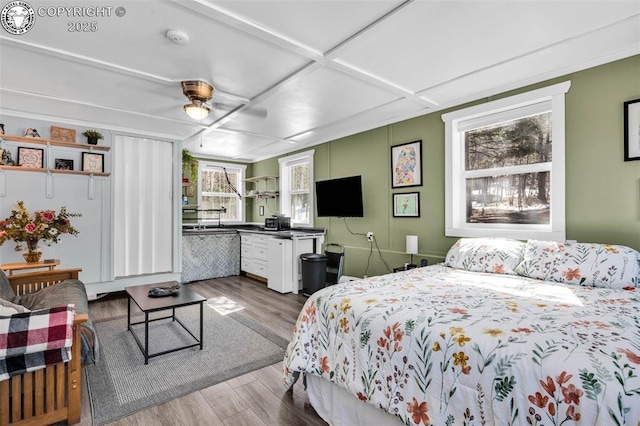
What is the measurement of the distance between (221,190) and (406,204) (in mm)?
4371

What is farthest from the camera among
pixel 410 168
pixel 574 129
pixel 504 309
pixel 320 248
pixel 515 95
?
pixel 320 248

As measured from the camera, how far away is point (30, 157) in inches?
153

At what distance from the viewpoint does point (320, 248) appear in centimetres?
529

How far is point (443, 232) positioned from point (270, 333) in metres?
2.25

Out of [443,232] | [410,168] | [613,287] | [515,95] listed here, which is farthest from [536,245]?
[410,168]

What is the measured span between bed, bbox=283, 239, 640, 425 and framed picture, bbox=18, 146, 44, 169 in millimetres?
4177

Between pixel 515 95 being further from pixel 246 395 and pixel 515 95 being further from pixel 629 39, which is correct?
pixel 246 395

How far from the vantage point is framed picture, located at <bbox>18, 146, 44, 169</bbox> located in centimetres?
386

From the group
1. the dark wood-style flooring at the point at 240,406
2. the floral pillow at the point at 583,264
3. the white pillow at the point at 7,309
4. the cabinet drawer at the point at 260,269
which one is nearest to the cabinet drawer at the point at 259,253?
the cabinet drawer at the point at 260,269

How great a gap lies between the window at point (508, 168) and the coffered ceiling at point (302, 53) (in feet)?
0.79

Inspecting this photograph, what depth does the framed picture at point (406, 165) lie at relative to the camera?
153 inches

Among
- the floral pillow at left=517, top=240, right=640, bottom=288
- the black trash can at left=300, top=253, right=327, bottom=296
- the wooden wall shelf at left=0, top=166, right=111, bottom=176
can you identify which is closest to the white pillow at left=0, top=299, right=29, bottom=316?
the wooden wall shelf at left=0, top=166, right=111, bottom=176

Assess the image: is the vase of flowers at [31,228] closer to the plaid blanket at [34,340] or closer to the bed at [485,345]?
the plaid blanket at [34,340]

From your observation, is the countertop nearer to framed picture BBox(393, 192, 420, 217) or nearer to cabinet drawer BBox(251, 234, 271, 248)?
cabinet drawer BBox(251, 234, 271, 248)
